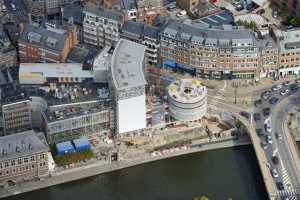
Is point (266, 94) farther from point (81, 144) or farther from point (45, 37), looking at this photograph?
point (45, 37)

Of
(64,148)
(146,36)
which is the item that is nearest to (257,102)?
(146,36)

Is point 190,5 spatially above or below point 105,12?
below

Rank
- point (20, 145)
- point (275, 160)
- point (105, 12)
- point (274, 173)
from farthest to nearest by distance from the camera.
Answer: point (105, 12) < point (275, 160) < point (274, 173) < point (20, 145)

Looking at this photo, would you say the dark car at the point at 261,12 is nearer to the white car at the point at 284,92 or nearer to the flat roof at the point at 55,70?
the white car at the point at 284,92

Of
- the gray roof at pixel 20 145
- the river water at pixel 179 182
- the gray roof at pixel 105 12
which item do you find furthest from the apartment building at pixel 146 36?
the gray roof at pixel 20 145

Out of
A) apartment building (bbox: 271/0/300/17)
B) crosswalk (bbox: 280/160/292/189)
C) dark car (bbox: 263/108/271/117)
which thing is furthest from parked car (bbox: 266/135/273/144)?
apartment building (bbox: 271/0/300/17)
